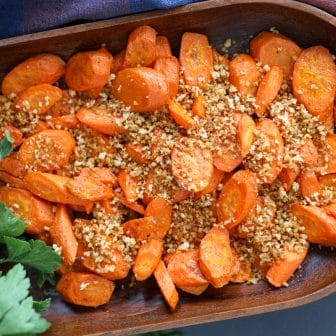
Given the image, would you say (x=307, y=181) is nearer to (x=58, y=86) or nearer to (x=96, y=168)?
(x=96, y=168)

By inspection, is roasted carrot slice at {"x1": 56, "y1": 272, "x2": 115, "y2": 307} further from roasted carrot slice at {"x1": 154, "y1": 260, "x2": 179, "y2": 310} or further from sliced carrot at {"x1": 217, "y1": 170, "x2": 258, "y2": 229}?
sliced carrot at {"x1": 217, "y1": 170, "x2": 258, "y2": 229}

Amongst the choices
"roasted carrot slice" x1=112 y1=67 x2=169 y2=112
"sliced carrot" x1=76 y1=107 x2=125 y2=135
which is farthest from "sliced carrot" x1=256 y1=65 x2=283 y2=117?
"sliced carrot" x1=76 y1=107 x2=125 y2=135

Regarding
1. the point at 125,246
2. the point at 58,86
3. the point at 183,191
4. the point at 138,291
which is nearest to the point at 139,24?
the point at 58,86

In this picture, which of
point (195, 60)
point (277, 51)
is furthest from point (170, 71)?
point (277, 51)

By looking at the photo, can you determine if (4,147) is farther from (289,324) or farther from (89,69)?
(289,324)

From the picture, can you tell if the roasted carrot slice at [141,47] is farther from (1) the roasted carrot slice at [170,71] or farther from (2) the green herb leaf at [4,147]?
(2) the green herb leaf at [4,147]

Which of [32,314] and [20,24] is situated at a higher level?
[20,24]
